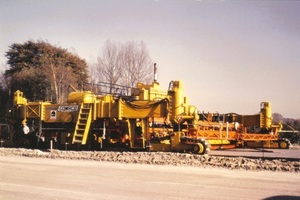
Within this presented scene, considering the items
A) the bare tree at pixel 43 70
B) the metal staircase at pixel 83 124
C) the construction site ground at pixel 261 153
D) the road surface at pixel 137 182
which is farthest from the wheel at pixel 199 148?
the bare tree at pixel 43 70

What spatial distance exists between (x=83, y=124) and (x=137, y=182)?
905 centimetres

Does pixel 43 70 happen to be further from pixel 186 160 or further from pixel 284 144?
pixel 186 160

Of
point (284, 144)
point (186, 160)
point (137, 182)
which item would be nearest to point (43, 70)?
point (284, 144)

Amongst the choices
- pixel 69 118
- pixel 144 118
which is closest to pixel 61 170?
pixel 144 118

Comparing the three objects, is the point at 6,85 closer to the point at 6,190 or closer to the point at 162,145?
the point at 162,145

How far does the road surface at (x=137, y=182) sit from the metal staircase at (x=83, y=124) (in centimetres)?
471

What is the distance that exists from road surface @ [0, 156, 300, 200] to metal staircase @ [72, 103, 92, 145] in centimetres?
471

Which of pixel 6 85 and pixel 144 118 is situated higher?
pixel 6 85

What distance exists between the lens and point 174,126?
17266 millimetres

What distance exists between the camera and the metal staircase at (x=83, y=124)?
18.0m

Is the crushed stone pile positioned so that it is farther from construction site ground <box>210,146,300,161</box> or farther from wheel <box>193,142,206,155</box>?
construction site ground <box>210,146,300,161</box>

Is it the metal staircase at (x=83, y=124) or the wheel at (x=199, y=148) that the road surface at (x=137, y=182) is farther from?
the metal staircase at (x=83, y=124)

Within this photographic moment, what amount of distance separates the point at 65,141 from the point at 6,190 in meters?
10.9

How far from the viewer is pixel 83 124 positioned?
60.1 ft
